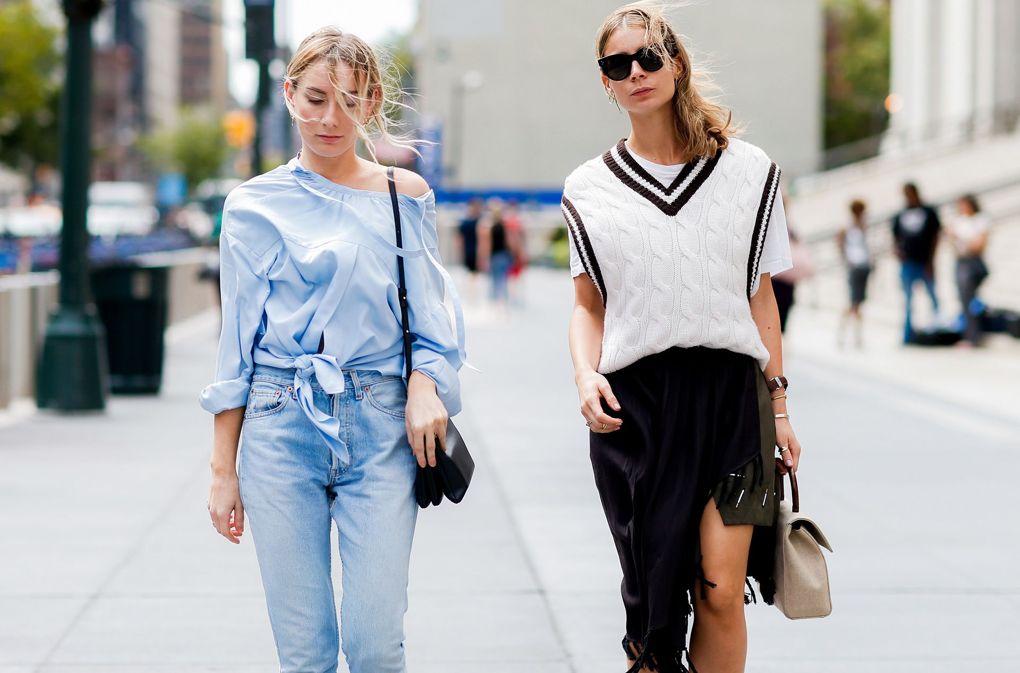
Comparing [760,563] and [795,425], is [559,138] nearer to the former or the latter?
[795,425]

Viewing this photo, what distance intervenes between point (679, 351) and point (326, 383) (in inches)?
32.6

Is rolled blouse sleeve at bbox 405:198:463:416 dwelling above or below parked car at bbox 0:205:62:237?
below

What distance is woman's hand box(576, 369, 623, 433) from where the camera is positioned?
11.6 feet

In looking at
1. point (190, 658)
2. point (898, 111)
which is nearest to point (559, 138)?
point (898, 111)

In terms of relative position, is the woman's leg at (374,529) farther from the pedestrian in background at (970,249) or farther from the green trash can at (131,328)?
the pedestrian in background at (970,249)

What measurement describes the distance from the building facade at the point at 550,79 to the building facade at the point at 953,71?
34.5ft

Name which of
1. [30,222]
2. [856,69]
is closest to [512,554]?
[30,222]

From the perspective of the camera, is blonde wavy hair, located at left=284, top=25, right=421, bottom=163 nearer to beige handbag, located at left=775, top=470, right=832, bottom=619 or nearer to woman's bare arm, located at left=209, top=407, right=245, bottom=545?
woman's bare arm, located at left=209, top=407, right=245, bottom=545

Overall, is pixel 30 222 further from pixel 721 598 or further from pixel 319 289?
pixel 721 598

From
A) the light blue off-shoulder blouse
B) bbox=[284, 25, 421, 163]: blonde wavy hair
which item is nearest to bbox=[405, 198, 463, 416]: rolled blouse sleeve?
the light blue off-shoulder blouse

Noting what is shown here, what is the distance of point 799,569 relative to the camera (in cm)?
359

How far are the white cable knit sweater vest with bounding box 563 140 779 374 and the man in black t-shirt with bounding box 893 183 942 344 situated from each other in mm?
14880

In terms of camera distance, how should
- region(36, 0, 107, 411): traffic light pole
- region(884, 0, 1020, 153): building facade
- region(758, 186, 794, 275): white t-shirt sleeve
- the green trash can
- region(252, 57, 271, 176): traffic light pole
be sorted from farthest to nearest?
region(884, 0, 1020, 153): building facade
region(252, 57, 271, 176): traffic light pole
the green trash can
region(36, 0, 107, 411): traffic light pole
region(758, 186, 794, 275): white t-shirt sleeve

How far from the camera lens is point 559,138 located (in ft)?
211
